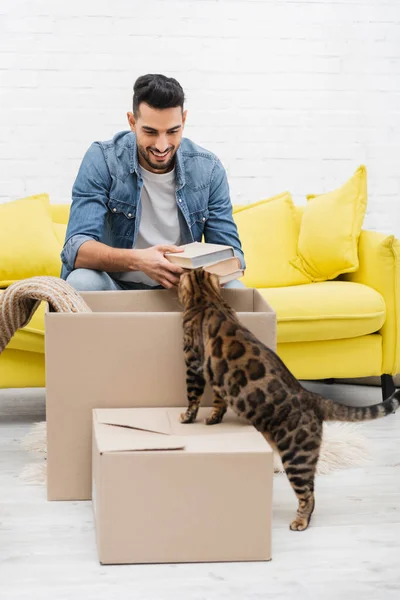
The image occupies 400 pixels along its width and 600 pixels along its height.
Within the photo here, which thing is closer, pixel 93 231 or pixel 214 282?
pixel 214 282

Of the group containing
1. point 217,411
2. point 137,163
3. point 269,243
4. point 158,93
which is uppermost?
point 158,93

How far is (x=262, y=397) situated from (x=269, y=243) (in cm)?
160

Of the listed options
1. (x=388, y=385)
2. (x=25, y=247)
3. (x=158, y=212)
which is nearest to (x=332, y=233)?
(x=388, y=385)

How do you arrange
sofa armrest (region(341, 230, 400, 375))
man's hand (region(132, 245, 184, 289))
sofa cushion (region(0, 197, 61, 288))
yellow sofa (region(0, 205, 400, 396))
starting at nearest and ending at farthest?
man's hand (region(132, 245, 184, 289)) < yellow sofa (region(0, 205, 400, 396)) < sofa armrest (region(341, 230, 400, 375)) < sofa cushion (region(0, 197, 61, 288))

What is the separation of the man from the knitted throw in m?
0.19

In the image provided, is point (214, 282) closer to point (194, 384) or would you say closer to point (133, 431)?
point (194, 384)

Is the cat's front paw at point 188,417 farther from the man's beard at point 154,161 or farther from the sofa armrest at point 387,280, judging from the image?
the sofa armrest at point 387,280

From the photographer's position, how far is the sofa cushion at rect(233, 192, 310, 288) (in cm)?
334

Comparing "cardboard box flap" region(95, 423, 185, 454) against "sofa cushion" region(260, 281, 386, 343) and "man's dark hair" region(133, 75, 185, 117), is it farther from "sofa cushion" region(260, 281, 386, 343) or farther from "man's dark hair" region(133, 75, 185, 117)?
"sofa cushion" region(260, 281, 386, 343)

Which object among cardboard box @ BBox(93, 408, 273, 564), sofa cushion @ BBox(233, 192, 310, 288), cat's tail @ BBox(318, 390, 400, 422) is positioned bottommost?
cardboard box @ BBox(93, 408, 273, 564)

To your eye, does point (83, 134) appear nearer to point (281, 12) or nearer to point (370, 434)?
point (281, 12)

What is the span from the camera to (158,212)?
264cm

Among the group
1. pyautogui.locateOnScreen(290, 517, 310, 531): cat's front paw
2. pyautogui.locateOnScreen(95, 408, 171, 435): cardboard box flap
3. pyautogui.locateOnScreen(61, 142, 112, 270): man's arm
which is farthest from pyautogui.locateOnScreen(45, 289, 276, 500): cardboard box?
Result: pyautogui.locateOnScreen(61, 142, 112, 270): man's arm

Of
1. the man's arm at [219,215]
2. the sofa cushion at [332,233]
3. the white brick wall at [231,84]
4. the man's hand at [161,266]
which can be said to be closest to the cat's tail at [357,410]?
the man's hand at [161,266]
